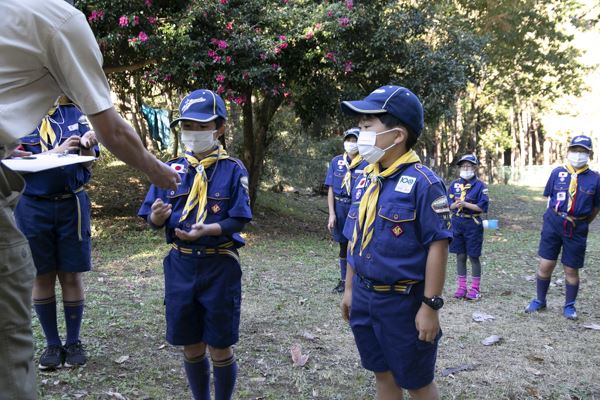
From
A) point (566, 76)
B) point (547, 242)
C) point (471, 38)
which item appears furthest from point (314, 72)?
point (566, 76)

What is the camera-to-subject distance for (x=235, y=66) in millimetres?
9625

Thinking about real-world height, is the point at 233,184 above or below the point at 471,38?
below

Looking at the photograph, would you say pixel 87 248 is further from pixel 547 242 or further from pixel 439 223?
pixel 547 242

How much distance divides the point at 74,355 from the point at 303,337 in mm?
2090

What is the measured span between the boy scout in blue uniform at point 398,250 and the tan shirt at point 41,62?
155 centimetres

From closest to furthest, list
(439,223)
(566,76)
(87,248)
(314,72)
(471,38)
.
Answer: (439,223)
(87,248)
(314,72)
(471,38)
(566,76)

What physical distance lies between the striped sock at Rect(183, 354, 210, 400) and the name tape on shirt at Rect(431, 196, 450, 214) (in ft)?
5.76

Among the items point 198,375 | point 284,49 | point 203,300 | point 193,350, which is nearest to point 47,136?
point 203,300

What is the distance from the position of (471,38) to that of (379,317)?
10.8 meters

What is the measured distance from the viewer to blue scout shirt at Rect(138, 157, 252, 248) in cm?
338

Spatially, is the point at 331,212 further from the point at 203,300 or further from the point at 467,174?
the point at 203,300

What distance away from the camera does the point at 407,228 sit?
2.96 metres

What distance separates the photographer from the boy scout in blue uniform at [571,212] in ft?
20.5

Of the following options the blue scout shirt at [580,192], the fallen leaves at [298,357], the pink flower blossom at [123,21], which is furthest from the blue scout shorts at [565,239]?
the pink flower blossom at [123,21]
